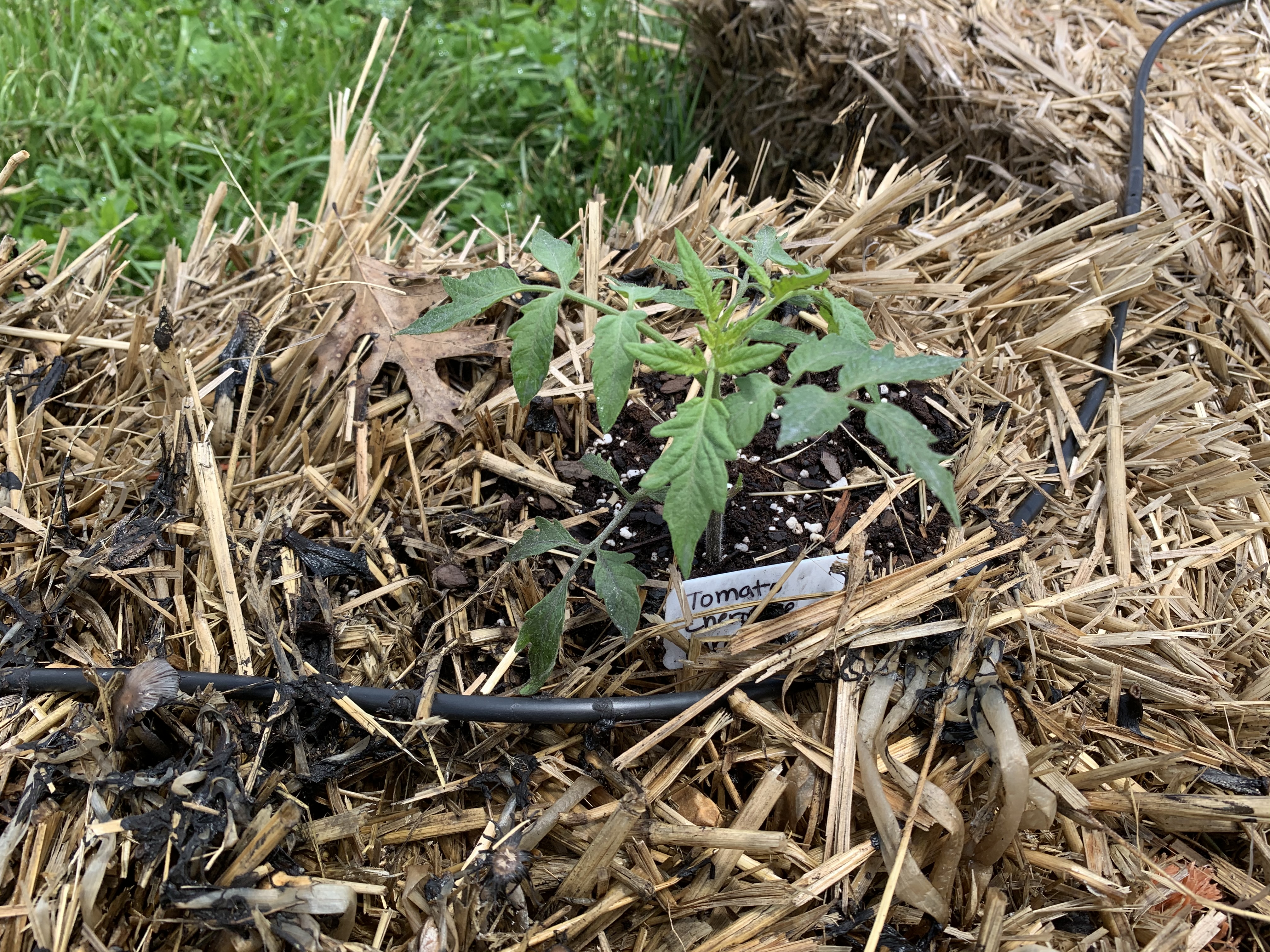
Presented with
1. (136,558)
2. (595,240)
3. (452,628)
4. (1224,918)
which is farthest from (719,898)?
(595,240)

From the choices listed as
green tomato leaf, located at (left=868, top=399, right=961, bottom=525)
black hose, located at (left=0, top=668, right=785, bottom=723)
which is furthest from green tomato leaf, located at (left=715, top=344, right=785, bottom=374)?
black hose, located at (left=0, top=668, right=785, bottom=723)

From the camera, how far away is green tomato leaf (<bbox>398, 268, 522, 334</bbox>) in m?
1.20

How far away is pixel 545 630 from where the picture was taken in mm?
1173

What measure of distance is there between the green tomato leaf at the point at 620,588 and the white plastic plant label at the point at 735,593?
A: 0.09 m

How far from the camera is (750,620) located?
1289mm

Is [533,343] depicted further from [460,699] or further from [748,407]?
[460,699]

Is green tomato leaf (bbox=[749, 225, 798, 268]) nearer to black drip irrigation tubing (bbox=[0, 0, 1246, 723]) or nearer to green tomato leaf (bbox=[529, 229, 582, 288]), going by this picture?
green tomato leaf (bbox=[529, 229, 582, 288])

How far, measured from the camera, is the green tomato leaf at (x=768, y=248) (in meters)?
1.33

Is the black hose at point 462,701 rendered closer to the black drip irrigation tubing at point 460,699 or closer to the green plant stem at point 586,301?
the black drip irrigation tubing at point 460,699

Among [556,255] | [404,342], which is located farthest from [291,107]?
[556,255]

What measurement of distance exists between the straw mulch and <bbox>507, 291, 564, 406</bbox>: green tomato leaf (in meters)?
0.31

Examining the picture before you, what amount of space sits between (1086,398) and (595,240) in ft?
2.98

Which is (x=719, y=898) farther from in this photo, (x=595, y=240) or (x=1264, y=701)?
(x=595, y=240)

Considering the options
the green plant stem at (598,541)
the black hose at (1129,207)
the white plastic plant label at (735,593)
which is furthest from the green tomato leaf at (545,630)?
the black hose at (1129,207)
